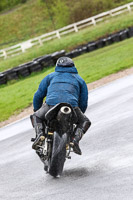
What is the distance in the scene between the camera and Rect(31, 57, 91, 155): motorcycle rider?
7.30 m

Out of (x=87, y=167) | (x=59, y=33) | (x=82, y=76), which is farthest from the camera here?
(x=59, y=33)

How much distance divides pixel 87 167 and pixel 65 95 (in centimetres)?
114

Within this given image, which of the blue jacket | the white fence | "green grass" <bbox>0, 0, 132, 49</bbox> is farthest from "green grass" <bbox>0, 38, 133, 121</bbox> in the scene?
"green grass" <bbox>0, 0, 132, 49</bbox>

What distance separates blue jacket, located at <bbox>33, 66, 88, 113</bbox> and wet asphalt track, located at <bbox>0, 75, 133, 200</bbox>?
97 cm

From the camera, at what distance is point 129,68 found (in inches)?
769

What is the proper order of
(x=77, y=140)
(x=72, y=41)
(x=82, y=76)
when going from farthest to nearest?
(x=72, y=41) < (x=82, y=76) < (x=77, y=140)

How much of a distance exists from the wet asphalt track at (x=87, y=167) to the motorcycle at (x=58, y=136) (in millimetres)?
272

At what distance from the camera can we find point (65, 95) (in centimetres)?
730

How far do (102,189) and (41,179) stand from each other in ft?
4.91

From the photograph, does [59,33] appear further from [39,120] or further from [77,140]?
[77,140]

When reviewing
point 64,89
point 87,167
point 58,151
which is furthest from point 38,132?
point 87,167

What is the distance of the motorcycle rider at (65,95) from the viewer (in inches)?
287

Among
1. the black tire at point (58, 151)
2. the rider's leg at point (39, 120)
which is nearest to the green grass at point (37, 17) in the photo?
the rider's leg at point (39, 120)

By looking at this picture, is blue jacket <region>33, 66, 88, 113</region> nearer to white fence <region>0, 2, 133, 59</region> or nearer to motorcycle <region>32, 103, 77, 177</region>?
motorcycle <region>32, 103, 77, 177</region>
